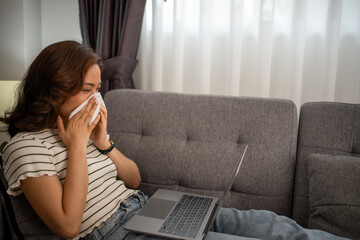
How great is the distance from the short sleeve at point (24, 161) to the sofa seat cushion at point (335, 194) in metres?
0.99

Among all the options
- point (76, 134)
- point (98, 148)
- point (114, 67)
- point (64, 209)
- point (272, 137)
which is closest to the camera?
point (64, 209)

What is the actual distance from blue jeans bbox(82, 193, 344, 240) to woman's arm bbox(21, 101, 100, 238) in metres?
0.12

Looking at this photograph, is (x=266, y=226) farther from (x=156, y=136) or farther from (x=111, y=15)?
(x=111, y=15)

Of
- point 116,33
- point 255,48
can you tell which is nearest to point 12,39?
point 116,33

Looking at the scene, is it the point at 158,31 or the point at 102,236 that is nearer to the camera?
the point at 102,236

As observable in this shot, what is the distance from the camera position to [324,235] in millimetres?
1093

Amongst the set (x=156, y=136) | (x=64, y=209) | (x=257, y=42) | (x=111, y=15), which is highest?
(x=111, y=15)

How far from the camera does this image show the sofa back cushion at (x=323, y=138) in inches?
54.7

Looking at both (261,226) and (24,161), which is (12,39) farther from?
(261,226)

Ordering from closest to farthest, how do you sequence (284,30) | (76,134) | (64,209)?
(64,209) → (76,134) → (284,30)

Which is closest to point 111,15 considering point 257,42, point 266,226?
point 257,42

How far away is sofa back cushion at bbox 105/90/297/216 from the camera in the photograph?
1.43 m

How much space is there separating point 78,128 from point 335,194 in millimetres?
998

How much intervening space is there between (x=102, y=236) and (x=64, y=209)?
0.17m
